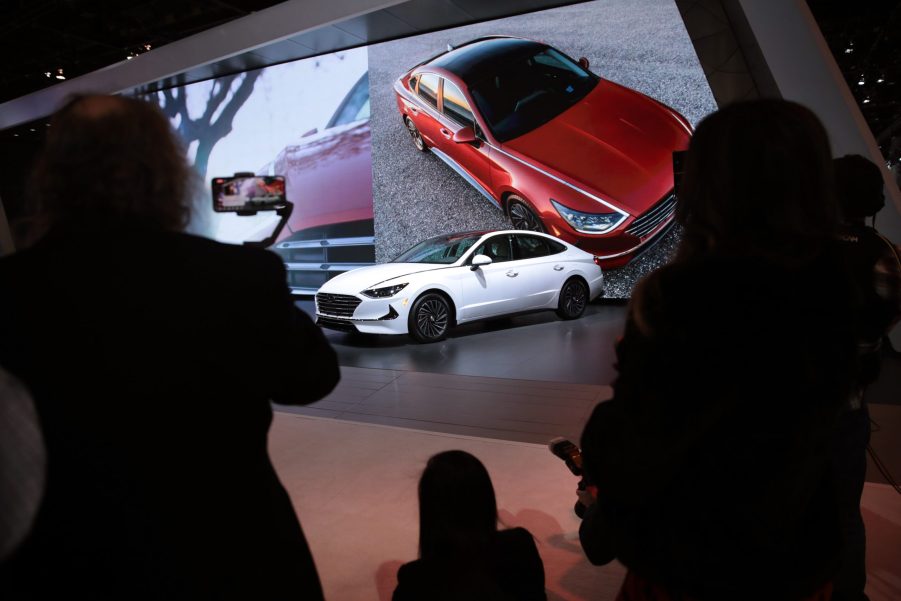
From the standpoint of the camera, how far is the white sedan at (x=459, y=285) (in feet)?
21.7

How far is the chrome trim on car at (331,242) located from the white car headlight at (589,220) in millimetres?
3432

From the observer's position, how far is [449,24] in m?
9.41

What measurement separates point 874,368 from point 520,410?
280cm

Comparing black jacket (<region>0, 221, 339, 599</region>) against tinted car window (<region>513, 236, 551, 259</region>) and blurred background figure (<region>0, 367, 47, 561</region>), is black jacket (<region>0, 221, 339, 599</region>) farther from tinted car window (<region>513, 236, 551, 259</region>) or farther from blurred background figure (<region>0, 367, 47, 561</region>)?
tinted car window (<region>513, 236, 551, 259</region>)

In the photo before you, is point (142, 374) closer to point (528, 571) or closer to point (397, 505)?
point (528, 571)

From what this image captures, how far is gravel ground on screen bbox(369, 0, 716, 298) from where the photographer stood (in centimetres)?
820

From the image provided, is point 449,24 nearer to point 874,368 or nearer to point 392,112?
point 392,112

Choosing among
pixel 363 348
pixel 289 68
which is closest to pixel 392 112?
pixel 289 68

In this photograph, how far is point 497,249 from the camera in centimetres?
737

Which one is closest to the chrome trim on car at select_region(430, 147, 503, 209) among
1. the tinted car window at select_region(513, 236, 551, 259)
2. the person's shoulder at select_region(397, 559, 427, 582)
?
the tinted car window at select_region(513, 236, 551, 259)

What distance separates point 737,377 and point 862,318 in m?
1.04

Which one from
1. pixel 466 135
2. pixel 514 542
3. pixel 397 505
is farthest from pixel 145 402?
pixel 466 135

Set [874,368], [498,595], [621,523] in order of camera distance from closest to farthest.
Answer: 1. [621,523]
2. [498,595]
3. [874,368]

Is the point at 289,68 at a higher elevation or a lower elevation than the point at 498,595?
higher
